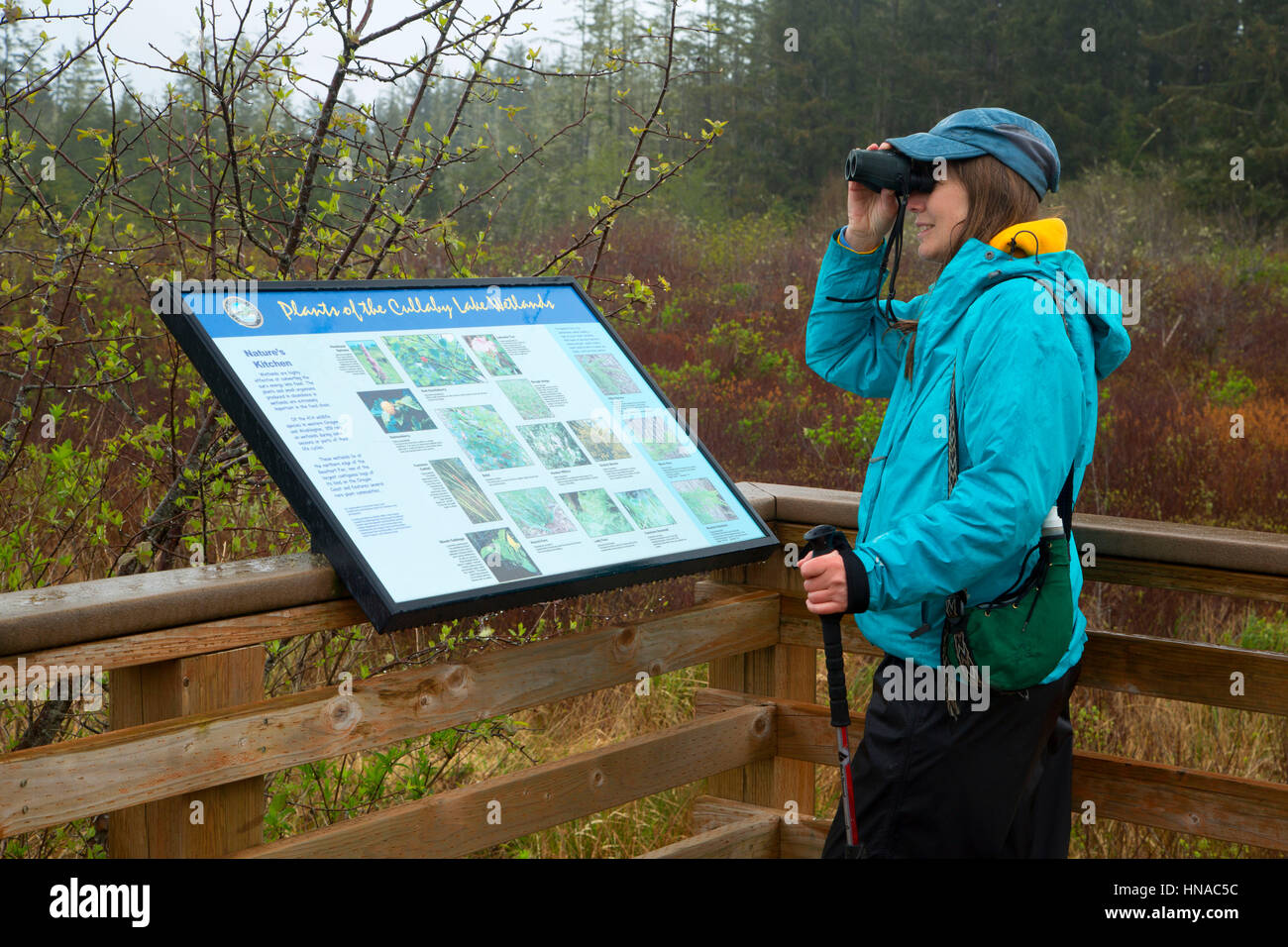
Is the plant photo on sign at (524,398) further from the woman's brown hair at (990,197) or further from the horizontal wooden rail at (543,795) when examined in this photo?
the woman's brown hair at (990,197)

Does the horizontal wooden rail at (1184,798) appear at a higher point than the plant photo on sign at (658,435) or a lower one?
lower

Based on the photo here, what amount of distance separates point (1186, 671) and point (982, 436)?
919mm

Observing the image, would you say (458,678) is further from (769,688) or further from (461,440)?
(769,688)

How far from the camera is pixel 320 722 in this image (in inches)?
83.5

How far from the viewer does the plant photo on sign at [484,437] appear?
7.40 feet

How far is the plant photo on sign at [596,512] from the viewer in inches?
91.8

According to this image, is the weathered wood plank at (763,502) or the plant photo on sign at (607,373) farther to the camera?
the weathered wood plank at (763,502)

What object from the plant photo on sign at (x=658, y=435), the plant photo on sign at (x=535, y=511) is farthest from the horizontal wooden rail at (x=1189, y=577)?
the plant photo on sign at (x=535, y=511)

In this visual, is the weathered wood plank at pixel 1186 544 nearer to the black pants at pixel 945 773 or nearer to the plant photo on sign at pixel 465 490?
the black pants at pixel 945 773

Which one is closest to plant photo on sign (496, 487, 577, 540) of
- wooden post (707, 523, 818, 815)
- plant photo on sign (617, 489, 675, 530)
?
plant photo on sign (617, 489, 675, 530)

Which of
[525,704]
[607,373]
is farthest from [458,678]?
[607,373]

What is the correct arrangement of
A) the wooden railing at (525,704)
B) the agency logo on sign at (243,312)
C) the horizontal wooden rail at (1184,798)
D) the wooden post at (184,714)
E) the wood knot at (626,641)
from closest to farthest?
the wooden railing at (525,704) < the wooden post at (184,714) < the agency logo on sign at (243,312) < the horizontal wooden rail at (1184,798) < the wood knot at (626,641)

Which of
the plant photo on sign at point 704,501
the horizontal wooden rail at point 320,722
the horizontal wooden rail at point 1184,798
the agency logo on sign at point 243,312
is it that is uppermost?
the agency logo on sign at point 243,312

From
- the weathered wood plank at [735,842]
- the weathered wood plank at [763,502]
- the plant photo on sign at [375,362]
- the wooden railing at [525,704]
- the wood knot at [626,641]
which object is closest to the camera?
the wooden railing at [525,704]
